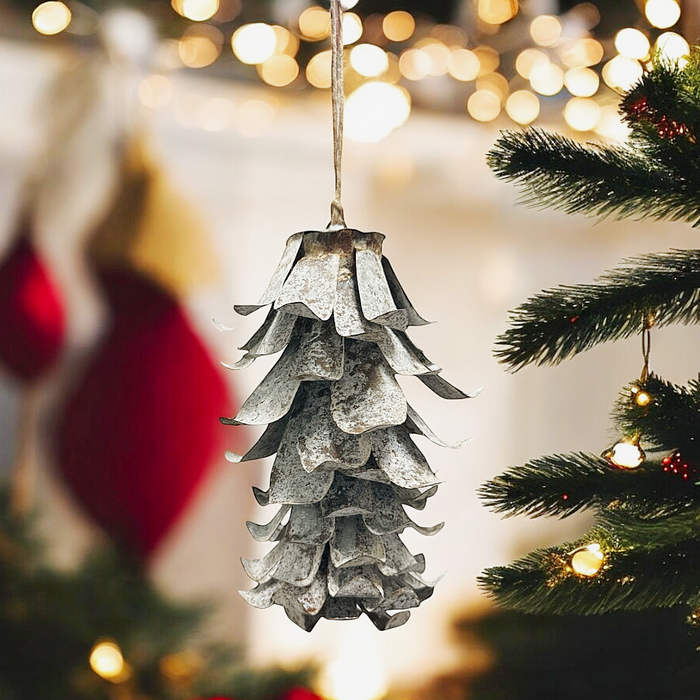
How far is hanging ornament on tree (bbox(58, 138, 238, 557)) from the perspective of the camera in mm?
1140

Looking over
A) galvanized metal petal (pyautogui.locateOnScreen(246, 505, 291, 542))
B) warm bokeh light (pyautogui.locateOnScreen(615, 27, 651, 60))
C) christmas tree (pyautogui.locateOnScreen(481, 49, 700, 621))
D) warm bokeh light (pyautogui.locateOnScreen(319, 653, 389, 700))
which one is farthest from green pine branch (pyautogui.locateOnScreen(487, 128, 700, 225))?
warm bokeh light (pyautogui.locateOnScreen(319, 653, 389, 700))

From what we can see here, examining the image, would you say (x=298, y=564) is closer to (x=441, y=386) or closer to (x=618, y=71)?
(x=441, y=386)

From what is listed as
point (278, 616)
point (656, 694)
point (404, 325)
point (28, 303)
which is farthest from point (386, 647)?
point (404, 325)

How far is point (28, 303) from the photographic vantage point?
112 cm

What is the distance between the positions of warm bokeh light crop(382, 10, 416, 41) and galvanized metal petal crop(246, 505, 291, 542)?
86cm

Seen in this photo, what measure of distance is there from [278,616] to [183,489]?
212 mm

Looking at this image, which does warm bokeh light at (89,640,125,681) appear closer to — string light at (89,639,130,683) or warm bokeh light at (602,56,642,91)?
string light at (89,639,130,683)

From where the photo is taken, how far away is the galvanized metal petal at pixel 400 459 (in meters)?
0.41

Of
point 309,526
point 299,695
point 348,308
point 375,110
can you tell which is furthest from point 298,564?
point 375,110

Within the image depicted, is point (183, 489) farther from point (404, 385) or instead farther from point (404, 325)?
point (404, 325)

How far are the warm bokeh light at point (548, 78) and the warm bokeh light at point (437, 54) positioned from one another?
0.12 metres

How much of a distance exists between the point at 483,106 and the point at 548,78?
9cm

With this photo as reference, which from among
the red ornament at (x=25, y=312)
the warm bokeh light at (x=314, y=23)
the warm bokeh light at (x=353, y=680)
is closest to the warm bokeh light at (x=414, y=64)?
the warm bokeh light at (x=314, y=23)

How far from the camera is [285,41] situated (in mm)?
Answer: 1154
